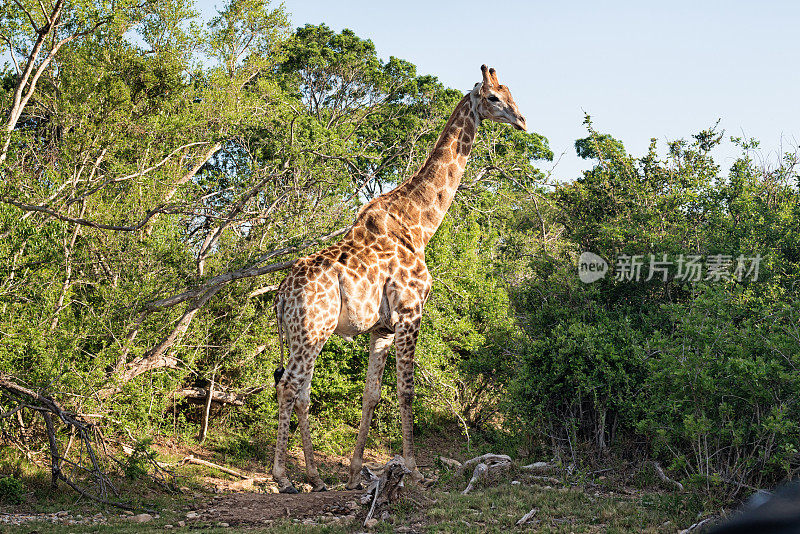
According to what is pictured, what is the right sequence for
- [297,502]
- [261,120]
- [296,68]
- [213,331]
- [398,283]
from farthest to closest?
[296,68] → [261,120] → [213,331] → [398,283] → [297,502]

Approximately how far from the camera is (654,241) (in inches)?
346

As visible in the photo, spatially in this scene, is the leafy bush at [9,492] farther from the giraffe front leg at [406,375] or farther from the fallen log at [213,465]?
the giraffe front leg at [406,375]

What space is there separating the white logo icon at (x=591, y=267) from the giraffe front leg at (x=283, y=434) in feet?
12.7

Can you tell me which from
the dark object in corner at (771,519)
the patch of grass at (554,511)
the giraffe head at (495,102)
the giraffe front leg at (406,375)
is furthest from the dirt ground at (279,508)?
the dark object in corner at (771,519)

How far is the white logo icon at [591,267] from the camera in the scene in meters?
9.02

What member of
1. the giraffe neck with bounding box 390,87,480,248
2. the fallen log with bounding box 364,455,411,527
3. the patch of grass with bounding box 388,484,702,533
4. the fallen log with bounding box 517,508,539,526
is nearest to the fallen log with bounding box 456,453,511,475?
the patch of grass with bounding box 388,484,702,533

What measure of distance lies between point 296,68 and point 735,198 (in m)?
19.1

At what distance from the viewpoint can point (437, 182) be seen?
930cm

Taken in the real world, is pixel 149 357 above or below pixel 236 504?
above

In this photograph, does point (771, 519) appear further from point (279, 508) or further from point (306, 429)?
point (306, 429)

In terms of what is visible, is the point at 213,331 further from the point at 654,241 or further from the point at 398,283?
the point at 654,241

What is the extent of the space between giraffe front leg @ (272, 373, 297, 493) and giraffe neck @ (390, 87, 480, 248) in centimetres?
245

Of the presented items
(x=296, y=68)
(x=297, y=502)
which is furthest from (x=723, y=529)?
(x=296, y=68)

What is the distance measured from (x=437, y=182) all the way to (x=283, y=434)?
12.3 feet
